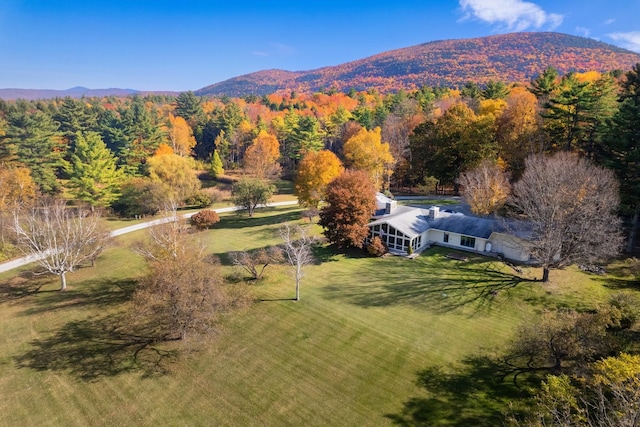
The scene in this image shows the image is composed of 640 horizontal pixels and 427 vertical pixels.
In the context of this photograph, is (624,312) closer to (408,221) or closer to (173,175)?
(408,221)

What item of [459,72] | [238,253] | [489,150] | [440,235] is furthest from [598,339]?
[459,72]

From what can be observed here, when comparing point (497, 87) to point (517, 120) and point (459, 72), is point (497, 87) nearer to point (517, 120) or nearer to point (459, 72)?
point (517, 120)

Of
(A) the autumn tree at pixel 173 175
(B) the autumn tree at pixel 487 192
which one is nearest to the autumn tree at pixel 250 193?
(A) the autumn tree at pixel 173 175

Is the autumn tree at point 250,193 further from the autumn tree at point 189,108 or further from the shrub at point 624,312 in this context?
the autumn tree at point 189,108

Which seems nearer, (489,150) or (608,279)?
(608,279)

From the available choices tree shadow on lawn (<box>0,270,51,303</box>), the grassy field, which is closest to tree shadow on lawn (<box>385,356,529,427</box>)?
the grassy field

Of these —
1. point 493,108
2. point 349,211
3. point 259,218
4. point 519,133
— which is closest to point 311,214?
point 259,218

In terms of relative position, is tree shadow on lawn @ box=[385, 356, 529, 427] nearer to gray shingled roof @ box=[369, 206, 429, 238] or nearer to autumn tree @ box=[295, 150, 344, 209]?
gray shingled roof @ box=[369, 206, 429, 238]
